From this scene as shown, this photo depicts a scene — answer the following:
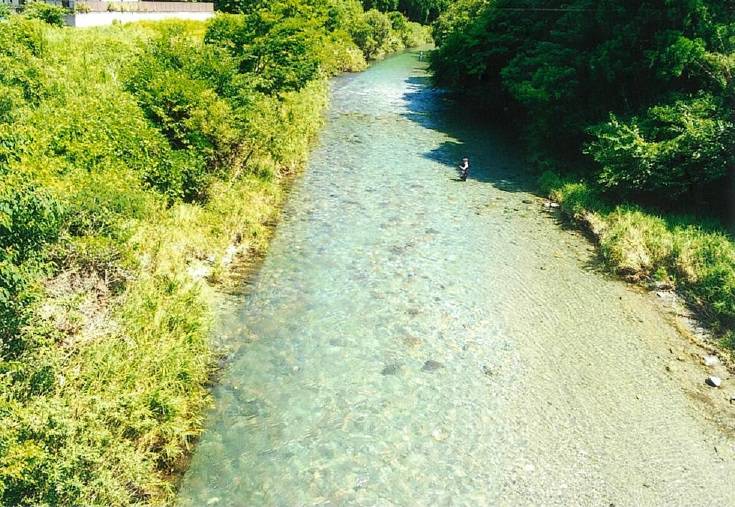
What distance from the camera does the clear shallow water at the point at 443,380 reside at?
9047mm

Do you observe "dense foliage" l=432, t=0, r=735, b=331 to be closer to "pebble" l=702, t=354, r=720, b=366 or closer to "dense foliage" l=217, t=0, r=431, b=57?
"pebble" l=702, t=354, r=720, b=366

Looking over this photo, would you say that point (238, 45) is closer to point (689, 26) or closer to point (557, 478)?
point (689, 26)

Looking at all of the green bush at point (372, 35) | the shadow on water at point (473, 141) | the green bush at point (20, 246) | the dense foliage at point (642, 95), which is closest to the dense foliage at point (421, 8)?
the green bush at point (372, 35)

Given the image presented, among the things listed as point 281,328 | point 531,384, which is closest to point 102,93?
point 281,328

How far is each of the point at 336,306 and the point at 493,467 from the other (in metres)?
5.89

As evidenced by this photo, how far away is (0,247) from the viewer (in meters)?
8.28

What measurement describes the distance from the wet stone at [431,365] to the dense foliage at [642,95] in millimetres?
10707

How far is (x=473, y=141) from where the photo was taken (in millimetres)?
29812

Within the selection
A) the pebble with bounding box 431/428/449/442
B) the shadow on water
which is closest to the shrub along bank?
the pebble with bounding box 431/428/449/442

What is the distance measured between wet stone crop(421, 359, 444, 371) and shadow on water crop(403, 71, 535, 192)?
12.8 m

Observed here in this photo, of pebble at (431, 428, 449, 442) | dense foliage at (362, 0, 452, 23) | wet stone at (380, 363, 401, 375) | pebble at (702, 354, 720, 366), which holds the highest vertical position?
dense foliage at (362, 0, 452, 23)

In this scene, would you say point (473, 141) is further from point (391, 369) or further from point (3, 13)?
point (3, 13)

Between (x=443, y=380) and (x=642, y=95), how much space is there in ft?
49.9

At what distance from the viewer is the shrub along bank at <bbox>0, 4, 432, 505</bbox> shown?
7609mm
